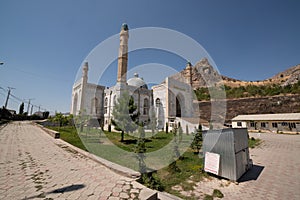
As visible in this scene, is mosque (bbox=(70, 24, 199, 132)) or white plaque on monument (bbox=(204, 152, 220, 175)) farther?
mosque (bbox=(70, 24, 199, 132))

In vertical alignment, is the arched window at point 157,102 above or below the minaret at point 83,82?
below

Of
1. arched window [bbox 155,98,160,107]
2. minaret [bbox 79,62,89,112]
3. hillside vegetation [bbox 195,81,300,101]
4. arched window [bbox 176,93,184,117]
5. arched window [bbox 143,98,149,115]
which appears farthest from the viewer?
hillside vegetation [bbox 195,81,300,101]

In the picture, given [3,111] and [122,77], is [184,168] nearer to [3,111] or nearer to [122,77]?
[122,77]

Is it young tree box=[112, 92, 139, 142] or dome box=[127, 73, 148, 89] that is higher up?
dome box=[127, 73, 148, 89]

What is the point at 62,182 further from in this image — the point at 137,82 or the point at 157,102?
the point at 137,82

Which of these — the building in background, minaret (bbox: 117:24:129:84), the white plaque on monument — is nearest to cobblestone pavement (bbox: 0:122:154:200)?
the white plaque on monument

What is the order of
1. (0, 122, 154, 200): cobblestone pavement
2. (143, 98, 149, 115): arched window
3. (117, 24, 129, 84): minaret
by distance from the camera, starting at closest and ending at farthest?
(0, 122, 154, 200): cobblestone pavement → (117, 24, 129, 84): minaret → (143, 98, 149, 115): arched window

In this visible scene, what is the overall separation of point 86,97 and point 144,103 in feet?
36.5

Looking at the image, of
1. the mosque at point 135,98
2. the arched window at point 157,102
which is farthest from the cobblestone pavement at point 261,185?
the arched window at point 157,102

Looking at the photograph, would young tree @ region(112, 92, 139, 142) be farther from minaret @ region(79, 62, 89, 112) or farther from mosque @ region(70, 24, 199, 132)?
minaret @ region(79, 62, 89, 112)

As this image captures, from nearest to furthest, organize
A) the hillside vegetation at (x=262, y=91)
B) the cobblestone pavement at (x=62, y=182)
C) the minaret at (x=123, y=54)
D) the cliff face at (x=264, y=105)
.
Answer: the cobblestone pavement at (x=62, y=182) < the minaret at (x=123, y=54) < the cliff face at (x=264, y=105) < the hillside vegetation at (x=262, y=91)

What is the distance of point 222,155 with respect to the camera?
5109mm

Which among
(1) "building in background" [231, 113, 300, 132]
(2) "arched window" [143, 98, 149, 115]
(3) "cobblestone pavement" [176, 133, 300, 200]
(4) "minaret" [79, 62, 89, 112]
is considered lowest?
(3) "cobblestone pavement" [176, 133, 300, 200]

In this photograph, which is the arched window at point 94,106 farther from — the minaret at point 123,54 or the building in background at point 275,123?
the building in background at point 275,123
